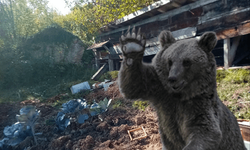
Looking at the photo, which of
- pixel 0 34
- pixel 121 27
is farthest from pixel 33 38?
pixel 121 27

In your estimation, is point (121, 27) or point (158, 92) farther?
point (121, 27)

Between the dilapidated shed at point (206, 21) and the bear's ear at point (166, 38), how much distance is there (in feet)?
15.2

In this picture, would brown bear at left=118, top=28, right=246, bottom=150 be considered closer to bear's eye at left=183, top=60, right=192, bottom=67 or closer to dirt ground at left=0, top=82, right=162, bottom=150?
bear's eye at left=183, top=60, right=192, bottom=67

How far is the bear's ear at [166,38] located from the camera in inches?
57.2

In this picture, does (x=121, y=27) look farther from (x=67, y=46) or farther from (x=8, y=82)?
(x=8, y=82)

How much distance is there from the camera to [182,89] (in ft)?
4.31

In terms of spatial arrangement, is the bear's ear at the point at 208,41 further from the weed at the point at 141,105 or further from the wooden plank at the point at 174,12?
the wooden plank at the point at 174,12

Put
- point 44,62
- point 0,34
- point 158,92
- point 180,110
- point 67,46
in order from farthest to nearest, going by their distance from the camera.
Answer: point 0,34 → point 67,46 → point 44,62 → point 158,92 → point 180,110

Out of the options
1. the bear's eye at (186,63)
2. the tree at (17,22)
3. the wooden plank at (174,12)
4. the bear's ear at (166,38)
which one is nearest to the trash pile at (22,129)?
the bear's ear at (166,38)

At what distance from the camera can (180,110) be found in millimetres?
1403

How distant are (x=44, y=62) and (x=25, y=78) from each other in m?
1.76

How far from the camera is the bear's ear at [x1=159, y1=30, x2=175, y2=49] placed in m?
1.45

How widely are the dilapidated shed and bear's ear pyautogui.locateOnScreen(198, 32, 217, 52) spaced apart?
461cm

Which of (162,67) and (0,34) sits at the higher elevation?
(0,34)
